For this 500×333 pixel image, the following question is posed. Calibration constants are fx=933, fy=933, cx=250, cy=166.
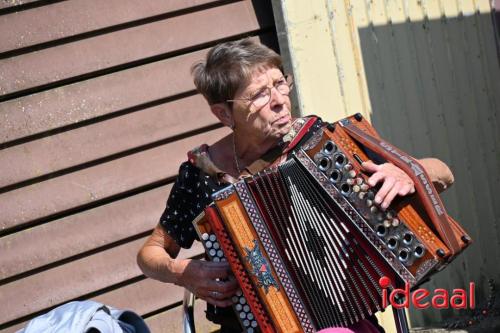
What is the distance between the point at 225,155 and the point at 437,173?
793 mm

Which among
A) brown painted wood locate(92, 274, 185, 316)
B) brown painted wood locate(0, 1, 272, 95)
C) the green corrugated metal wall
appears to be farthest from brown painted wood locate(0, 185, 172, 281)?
the green corrugated metal wall

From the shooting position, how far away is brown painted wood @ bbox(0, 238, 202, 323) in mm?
4496

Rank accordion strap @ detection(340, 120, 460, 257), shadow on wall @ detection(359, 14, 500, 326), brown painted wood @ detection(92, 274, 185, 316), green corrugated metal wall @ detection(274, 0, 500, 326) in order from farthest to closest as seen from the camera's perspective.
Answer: shadow on wall @ detection(359, 14, 500, 326) → green corrugated metal wall @ detection(274, 0, 500, 326) → brown painted wood @ detection(92, 274, 185, 316) → accordion strap @ detection(340, 120, 460, 257)

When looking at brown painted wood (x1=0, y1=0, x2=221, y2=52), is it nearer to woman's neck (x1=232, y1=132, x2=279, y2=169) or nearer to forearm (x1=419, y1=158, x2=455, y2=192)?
woman's neck (x1=232, y1=132, x2=279, y2=169)

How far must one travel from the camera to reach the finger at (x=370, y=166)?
2.87 metres

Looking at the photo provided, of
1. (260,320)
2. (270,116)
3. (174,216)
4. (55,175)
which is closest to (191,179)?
(174,216)

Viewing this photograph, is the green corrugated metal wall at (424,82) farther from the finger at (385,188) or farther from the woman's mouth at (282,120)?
the finger at (385,188)

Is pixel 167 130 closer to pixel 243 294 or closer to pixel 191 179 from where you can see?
pixel 191 179

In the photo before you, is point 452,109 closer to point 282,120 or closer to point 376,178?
point 282,120

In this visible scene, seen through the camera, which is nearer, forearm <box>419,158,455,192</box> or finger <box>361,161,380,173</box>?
finger <box>361,161,380,173</box>

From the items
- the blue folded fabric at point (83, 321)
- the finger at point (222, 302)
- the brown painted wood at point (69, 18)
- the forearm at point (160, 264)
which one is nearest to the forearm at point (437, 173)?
the finger at point (222, 302)

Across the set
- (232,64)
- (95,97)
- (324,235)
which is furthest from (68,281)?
(324,235)

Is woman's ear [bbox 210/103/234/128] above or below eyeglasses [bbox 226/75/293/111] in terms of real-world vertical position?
below

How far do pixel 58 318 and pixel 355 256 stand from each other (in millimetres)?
1039
